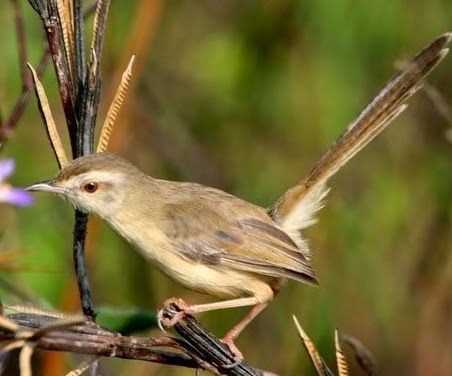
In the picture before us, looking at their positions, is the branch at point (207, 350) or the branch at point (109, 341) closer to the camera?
the branch at point (109, 341)

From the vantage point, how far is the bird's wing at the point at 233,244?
280cm

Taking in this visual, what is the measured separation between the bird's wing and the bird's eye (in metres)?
0.24

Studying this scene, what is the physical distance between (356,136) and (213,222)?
1.71 ft

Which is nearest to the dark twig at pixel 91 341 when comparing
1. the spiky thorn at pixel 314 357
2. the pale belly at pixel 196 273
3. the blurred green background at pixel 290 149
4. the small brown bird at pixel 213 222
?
the spiky thorn at pixel 314 357

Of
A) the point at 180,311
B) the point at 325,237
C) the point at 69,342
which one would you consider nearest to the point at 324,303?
the point at 325,237

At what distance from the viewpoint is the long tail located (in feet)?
9.39

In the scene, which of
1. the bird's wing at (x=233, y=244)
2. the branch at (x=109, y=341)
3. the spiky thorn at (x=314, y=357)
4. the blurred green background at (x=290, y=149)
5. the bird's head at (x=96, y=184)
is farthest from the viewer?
the blurred green background at (x=290, y=149)

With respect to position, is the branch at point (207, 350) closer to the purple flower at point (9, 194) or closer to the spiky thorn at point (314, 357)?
the spiky thorn at point (314, 357)

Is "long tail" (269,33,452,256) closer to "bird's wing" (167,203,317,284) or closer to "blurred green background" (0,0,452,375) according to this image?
"bird's wing" (167,203,317,284)

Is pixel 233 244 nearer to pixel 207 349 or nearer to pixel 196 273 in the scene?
Result: pixel 196 273

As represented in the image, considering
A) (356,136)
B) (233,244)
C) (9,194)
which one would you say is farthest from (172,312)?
(356,136)

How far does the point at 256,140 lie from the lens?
16.5 feet

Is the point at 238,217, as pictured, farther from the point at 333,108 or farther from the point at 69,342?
the point at 333,108

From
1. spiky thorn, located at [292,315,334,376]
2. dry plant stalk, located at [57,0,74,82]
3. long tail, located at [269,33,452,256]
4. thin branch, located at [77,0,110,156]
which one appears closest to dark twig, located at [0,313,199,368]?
spiky thorn, located at [292,315,334,376]
